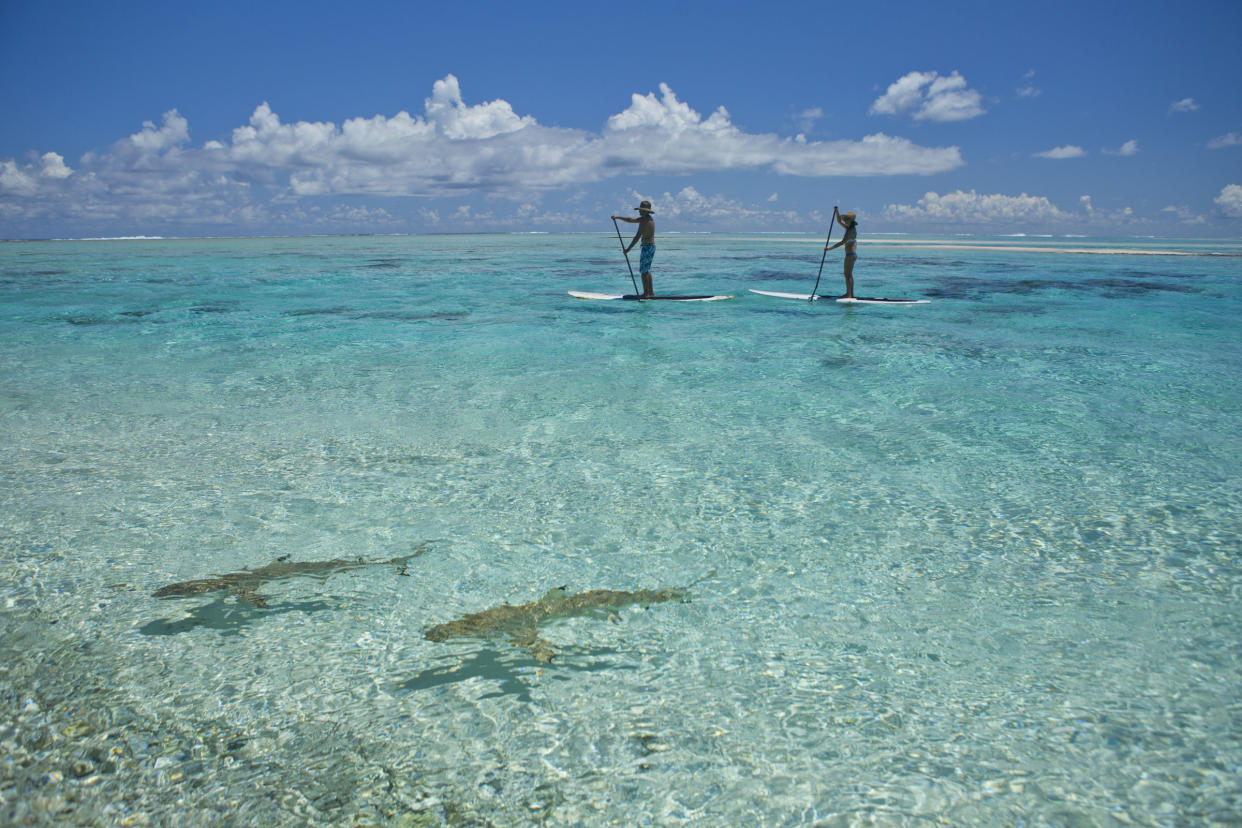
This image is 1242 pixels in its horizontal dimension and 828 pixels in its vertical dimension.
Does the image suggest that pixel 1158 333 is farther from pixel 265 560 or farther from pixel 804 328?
pixel 265 560

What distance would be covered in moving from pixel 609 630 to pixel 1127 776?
236 centimetres

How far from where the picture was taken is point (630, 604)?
13.4ft

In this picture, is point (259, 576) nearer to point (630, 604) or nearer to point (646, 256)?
point (630, 604)

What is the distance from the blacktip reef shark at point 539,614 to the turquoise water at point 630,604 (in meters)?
0.06

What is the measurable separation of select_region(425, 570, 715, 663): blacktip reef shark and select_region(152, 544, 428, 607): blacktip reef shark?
801mm

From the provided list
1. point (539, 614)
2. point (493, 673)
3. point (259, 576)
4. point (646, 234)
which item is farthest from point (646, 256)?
point (493, 673)

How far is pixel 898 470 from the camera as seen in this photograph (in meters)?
6.29

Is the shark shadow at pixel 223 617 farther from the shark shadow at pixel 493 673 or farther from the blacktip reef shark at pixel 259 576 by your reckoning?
the shark shadow at pixel 493 673

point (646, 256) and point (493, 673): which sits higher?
point (646, 256)

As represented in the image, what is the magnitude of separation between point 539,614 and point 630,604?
0.54m

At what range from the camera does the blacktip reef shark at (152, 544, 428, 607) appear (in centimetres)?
411

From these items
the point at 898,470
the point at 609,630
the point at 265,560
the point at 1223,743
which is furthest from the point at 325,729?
the point at 898,470

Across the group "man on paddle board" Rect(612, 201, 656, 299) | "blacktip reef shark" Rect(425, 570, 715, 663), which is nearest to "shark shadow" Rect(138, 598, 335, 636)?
"blacktip reef shark" Rect(425, 570, 715, 663)

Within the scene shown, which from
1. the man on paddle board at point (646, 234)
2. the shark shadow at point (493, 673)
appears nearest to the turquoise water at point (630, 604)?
the shark shadow at point (493, 673)
